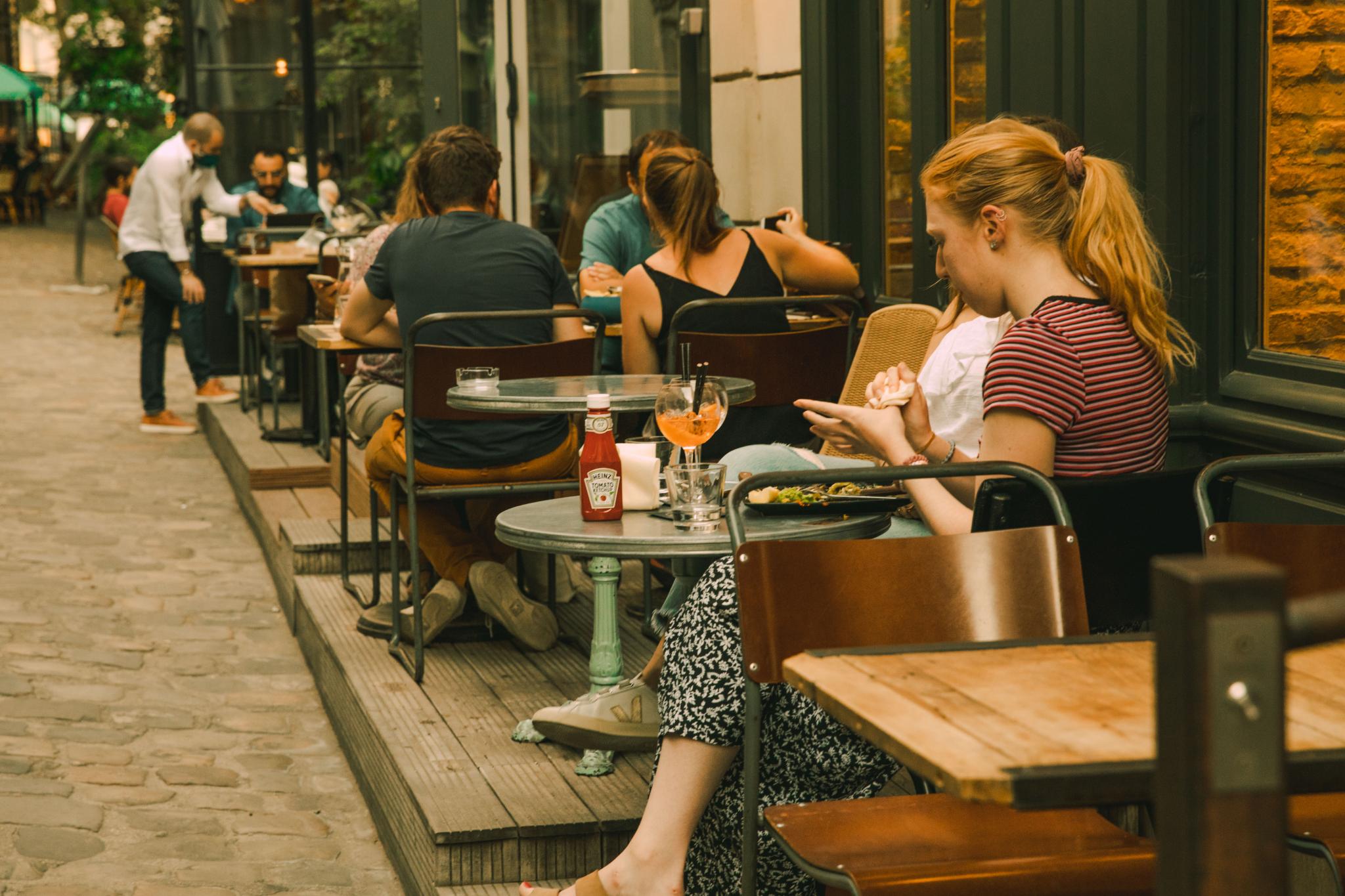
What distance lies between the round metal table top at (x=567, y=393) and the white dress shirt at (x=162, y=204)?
22.1ft

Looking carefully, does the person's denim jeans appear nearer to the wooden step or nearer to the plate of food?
the wooden step

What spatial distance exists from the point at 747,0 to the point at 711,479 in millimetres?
5011

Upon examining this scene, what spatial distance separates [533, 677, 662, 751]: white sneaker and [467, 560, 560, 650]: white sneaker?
3.82 feet

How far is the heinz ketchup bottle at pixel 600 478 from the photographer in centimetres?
329

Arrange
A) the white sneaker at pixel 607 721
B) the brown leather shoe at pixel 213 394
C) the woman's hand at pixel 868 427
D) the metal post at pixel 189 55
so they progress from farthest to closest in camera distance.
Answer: the metal post at pixel 189 55 < the brown leather shoe at pixel 213 394 < the white sneaker at pixel 607 721 < the woman's hand at pixel 868 427

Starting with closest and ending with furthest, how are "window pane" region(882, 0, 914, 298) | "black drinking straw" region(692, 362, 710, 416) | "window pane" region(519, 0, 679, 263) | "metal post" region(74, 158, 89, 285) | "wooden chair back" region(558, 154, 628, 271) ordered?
"black drinking straw" region(692, 362, 710, 416), "window pane" region(882, 0, 914, 298), "window pane" region(519, 0, 679, 263), "wooden chair back" region(558, 154, 628, 271), "metal post" region(74, 158, 89, 285)

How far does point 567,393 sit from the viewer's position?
4.27 meters

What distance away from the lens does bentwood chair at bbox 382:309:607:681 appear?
4523 mm

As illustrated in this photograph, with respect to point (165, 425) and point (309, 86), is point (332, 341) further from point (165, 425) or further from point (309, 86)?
point (309, 86)

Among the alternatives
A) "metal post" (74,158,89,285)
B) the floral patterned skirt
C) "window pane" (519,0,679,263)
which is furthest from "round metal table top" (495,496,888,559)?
"metal post" (74,158,89,285)

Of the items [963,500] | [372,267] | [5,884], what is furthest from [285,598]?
[963,500]

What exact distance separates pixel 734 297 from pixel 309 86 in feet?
26.2

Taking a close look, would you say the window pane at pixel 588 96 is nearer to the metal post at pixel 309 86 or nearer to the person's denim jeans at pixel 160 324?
the person's denim jeans at pixel 160 324

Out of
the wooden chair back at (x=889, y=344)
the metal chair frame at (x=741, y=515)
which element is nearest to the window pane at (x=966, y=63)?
the wooden chair back at (x=889, y=344)
